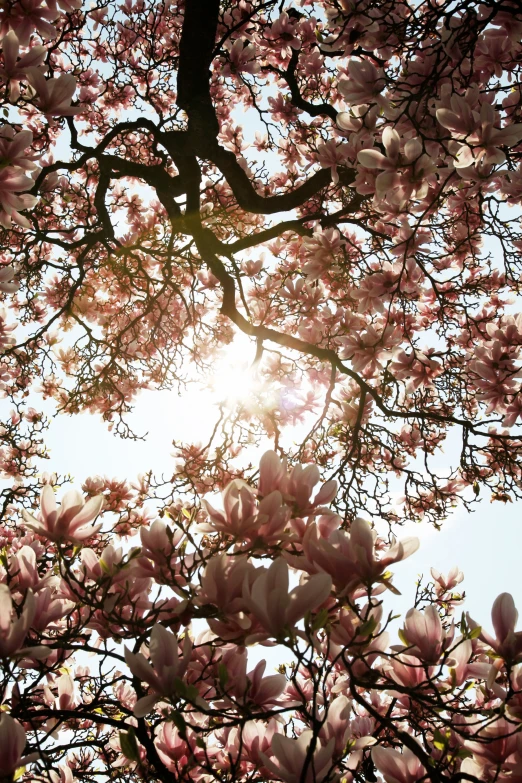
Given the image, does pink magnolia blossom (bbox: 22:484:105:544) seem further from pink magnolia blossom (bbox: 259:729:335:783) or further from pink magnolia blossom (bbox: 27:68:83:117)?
pink magnolia blossom (bbox: 27:68:83:117)

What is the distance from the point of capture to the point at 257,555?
1.32m

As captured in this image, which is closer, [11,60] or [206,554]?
[206,554]

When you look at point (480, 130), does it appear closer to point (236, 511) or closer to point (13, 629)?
point (236, 511)

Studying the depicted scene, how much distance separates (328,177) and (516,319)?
5.71 feet

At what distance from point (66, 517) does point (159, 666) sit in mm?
460

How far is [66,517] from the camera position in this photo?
4.31 feet

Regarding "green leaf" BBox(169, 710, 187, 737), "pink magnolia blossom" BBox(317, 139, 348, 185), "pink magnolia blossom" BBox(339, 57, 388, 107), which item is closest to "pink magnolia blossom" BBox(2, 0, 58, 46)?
"pink magnolia blossom" BBox(339, 57, 388, 107)

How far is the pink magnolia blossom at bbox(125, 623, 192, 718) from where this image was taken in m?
1.04

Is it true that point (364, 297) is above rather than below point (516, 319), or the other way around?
above

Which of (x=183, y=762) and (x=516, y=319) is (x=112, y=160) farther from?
(x=183, y=762)

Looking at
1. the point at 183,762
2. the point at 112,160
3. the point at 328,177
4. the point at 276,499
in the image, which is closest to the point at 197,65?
the point at 112,160

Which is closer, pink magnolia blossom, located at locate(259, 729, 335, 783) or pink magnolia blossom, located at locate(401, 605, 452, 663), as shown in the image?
pink magnolia blossom, located at locate(259, 729, 335, 783)

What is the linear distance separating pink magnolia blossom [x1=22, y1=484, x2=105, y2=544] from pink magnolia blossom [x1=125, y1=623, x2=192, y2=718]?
36cm

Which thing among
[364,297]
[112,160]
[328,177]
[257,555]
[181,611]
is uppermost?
[112,160]
